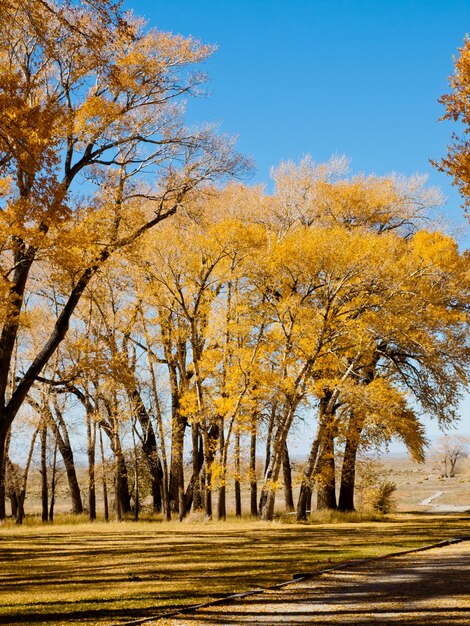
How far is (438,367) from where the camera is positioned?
23312 millimetres

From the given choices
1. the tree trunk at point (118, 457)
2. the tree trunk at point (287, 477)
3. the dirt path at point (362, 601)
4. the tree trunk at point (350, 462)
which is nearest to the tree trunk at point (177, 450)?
the tree trunk at point (118, 457)

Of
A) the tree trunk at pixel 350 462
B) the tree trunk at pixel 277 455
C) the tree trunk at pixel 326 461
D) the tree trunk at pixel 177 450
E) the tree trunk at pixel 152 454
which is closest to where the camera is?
the tree trunk at pixel 277 455

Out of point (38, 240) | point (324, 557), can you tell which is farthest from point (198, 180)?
point (324, 557)

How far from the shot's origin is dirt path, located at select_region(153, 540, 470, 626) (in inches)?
260

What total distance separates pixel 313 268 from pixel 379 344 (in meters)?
5.78

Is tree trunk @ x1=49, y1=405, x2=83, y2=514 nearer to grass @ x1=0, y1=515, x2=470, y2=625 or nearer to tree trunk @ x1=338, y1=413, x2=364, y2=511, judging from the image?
grass @ x1=0, y1=515, x2=470, y2=625

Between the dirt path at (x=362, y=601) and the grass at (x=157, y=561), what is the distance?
55 cm

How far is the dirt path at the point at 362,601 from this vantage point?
260 inches

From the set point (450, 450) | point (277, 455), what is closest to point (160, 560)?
point (277, 455)

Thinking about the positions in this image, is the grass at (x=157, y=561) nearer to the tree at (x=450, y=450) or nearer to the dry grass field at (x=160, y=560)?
the dry grass field at (x=160, y=560)

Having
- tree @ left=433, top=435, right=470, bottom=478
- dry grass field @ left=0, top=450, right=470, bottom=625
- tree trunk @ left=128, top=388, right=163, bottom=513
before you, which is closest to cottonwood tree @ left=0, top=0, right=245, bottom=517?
dry grass field @ left=0, top=450, right=470, bottom=625

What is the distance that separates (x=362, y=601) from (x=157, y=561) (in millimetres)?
4832

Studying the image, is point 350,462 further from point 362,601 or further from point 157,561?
point 362,601

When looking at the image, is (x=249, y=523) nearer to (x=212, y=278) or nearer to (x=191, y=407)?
(x=191, y=407)
